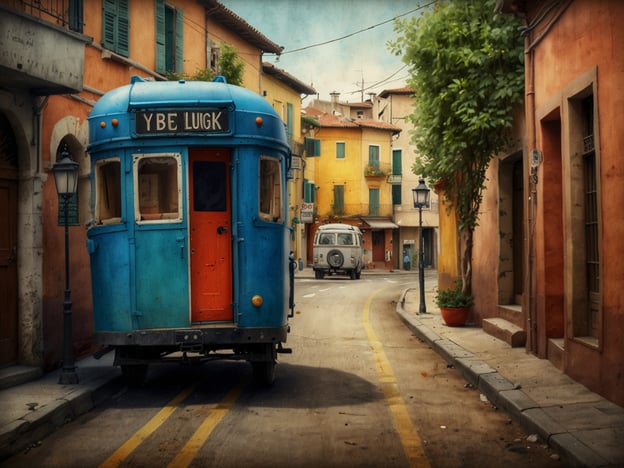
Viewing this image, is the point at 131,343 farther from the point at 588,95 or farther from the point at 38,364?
the point at 588,95

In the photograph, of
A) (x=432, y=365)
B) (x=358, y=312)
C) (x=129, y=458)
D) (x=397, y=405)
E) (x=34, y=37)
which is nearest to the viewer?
(x=129, y=458)

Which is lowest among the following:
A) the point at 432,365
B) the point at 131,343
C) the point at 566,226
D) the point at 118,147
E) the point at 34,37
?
the point at 432,365

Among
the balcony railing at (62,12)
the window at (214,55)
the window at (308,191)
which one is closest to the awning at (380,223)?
the window at (308,191)

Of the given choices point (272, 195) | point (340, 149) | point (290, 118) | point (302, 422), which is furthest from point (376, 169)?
point (302, 422)

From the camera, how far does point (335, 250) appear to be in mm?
36656

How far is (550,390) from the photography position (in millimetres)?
8047

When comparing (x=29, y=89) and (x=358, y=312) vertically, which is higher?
(x=29, y=89)

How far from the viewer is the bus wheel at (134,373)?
8914 mm

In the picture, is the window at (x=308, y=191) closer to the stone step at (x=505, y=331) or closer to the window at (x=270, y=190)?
the stone step at (x=505, y=331)

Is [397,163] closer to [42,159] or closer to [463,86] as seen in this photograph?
[463,86]

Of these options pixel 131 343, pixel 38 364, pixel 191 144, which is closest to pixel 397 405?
pixel 131 343

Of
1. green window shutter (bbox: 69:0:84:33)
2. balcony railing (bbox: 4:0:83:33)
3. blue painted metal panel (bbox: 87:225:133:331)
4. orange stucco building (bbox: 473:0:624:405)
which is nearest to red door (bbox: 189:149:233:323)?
blue painted metal panel (bbox: 87:225:133:331)

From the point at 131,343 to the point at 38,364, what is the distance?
224cm

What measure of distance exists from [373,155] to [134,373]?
169 ft
